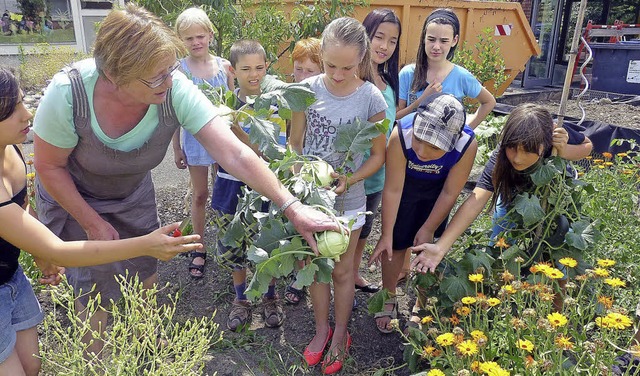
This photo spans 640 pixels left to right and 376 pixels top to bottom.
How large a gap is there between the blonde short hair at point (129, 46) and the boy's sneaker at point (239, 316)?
1579mm

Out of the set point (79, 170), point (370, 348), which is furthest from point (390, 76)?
point (79, 170)

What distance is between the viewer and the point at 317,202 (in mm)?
2008

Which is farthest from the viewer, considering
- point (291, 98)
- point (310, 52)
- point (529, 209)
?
point (310, 52)

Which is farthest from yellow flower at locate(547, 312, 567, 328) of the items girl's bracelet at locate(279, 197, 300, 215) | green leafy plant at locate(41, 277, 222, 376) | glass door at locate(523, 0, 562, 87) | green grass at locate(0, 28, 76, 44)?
green grass at locate(0, 28, 76, 44)

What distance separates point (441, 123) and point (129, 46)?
1324 millimetres

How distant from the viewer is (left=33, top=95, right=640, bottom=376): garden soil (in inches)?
98.2

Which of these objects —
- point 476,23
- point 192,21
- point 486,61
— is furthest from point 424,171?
point 476,23

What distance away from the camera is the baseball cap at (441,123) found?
2.22 m

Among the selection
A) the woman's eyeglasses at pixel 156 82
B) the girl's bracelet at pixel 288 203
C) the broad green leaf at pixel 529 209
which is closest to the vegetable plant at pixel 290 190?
the girl's bracelet at pixel 288 203

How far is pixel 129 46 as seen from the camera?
64.4 inches

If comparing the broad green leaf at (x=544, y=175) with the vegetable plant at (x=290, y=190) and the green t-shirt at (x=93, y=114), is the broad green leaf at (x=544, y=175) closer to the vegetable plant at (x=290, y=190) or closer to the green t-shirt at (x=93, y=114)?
the vegetable plant at (x=290, y=190)

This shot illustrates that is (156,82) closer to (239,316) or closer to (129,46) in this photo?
(129,46)

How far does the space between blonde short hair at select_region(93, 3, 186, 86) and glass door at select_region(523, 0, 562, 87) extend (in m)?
10.6

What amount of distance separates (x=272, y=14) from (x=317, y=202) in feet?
8.72
